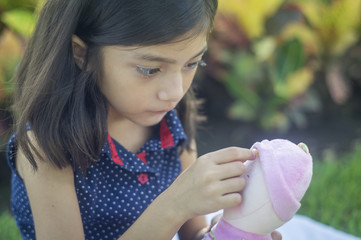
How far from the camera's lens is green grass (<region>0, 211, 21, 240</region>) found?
307 centimetres

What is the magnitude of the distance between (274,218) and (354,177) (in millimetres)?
2362

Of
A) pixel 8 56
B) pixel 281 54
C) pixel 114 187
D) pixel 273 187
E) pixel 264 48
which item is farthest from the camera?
pixel 281 54

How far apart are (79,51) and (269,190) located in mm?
847

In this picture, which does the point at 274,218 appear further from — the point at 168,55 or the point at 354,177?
the point at 354,177

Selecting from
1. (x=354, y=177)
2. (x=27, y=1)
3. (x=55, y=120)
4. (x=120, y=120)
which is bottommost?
(x=354, y=177)

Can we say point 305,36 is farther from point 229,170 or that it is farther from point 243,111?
point 229,170

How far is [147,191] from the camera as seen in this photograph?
2055mm

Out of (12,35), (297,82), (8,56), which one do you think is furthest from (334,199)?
(12,35)

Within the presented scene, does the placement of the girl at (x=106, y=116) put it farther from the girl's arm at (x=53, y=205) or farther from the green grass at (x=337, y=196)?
the green grass at (x=337, y=196)

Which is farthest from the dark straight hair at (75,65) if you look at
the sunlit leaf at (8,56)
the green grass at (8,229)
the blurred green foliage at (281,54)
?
the blurred green foliage at (281,54)

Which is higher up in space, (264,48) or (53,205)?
(53,205)

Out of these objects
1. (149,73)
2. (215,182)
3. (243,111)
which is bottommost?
(243,111)

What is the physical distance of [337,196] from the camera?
11.3 ft

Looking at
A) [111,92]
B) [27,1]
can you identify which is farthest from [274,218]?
[27,1]
